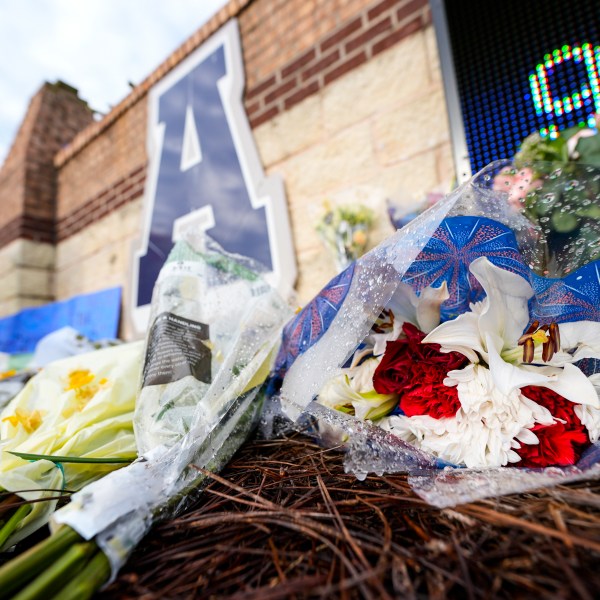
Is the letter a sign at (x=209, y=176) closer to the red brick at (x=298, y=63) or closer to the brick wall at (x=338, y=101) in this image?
the brick wall at (x=338, y=101)

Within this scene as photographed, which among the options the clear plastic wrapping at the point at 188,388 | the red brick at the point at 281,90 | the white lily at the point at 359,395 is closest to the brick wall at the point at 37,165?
the red brick at the point at 281,90

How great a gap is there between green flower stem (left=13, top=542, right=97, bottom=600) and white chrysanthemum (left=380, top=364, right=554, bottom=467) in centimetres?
40

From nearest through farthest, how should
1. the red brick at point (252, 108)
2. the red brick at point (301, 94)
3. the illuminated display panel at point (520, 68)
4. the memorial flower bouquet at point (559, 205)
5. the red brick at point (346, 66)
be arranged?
the memorial flower bouquet at point (559, 205)
the illuminated display panel at point (520, 68)
the red brick at point (346, 66)
the red brick at point (301, 94)
the red brick at point (252, 108)

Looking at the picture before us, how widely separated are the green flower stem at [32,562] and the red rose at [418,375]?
0.39 metres

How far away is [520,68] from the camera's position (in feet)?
4.35

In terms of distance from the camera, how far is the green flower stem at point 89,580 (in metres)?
0.32

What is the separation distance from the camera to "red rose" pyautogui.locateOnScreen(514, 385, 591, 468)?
0.43 metres

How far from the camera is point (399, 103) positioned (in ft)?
5.16

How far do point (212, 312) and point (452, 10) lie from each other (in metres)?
1.57

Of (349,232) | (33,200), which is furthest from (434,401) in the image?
(33,200)

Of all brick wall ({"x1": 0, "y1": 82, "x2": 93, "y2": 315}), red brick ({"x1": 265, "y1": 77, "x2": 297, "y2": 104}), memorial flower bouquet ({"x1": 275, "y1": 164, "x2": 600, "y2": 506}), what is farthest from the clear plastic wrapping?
brick wall ({"x1": 0, "y1": 82, "x2": 93, "y2": 315})

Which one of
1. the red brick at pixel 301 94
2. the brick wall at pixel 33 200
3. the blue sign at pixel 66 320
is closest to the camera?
the red brick at pixel 301 94

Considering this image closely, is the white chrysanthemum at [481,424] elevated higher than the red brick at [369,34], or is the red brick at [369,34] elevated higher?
the red brick at [369,34]

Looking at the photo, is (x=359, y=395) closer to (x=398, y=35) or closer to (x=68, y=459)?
(x=68, y=459)
